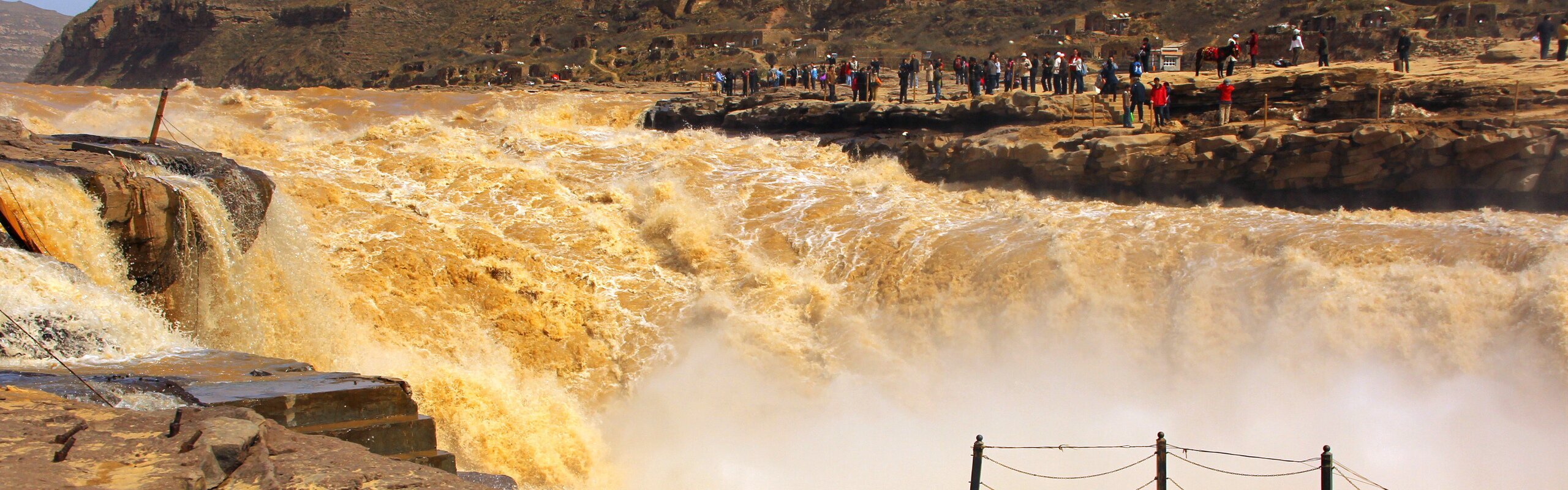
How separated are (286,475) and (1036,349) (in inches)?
360

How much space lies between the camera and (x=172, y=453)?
536 cm

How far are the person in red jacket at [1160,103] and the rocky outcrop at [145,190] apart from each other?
11.9m

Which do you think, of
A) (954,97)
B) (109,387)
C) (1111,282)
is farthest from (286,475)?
(954,97)

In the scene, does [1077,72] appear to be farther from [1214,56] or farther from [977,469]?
[977,469]

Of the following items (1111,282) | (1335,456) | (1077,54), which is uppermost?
(1077,54)

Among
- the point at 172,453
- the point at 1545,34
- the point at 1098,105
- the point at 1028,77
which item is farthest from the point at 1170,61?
the point at 172,453

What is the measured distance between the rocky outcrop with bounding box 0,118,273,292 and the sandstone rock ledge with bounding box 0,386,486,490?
336 centimetres

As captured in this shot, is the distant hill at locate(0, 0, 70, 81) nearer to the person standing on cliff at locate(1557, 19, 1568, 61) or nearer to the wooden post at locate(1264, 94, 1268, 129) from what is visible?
the wooden post at locate(1264, 94, 1268, 129)

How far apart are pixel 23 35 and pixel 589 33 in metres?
77.3

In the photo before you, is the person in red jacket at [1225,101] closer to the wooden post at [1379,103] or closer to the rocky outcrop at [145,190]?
the wooden post at [1379,103]

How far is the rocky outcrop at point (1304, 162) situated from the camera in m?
14.1

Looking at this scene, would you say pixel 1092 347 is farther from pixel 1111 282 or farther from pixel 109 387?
pixel 109 387

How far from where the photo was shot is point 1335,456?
1070 cm

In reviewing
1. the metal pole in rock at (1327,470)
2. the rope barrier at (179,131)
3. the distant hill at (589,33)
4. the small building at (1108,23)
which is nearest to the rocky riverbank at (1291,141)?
the distant hill at (589,33)
